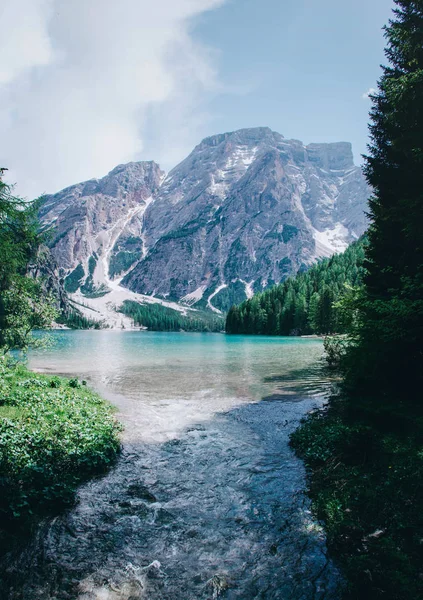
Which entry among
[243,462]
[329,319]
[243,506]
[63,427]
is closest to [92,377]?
[63,427]

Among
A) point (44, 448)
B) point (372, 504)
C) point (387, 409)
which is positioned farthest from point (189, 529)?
point (387, 409)

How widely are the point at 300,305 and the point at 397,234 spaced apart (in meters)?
121

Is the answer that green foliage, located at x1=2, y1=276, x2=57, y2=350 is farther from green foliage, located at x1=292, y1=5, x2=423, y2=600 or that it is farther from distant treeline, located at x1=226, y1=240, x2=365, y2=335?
distant treeline, located at x1=226, y1=240, x2=365, y2=335

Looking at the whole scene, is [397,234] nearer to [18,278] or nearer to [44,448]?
[44,448]

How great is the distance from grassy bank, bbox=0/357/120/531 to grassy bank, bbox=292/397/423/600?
23.6ft

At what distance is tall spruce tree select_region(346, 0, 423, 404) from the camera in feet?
37.8

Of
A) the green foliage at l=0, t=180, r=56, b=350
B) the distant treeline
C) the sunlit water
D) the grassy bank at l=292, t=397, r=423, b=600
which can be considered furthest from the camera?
the distant treeline

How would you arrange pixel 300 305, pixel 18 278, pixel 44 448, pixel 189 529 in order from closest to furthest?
pixel 189 529
pixel 44 448
pixel 18 278
pixel 300 305

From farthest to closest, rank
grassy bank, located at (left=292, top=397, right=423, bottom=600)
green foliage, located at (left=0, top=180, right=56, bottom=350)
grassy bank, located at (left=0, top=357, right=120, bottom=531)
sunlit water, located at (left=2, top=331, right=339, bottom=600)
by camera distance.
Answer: green foliage, located at (left=0, top=180, right=56, bottom=350)
grassy bank, located at (left=0, top=357, right=120, bottom=531)
sunlit water, located at (left=2, top=331, right=339, bottom=600)
grassy bank, located at (left=292, top=397, right=423, bottom=600)

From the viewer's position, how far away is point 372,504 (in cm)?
790

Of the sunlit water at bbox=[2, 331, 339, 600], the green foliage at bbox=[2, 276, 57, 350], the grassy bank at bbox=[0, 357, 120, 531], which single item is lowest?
the sunlit water at bbox=[2, 331, 339, 600]

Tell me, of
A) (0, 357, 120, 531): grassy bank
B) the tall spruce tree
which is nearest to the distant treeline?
the tall spruce tree

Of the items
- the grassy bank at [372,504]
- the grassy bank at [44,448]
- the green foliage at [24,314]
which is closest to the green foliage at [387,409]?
the grassy bank at [372,504]

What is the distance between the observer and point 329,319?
4557 inches
